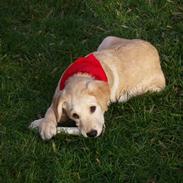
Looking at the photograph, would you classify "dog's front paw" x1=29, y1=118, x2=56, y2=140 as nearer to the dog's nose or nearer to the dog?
the dog

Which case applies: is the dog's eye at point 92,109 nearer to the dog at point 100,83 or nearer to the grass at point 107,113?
the dog at point 100,83

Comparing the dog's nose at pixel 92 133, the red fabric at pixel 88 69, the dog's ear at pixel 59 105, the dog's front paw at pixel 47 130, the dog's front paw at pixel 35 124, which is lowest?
the dog's front paw at pixel 35 124

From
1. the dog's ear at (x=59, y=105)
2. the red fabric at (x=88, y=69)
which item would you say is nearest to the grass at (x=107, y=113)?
the dog's ear at (x=59, y=105)

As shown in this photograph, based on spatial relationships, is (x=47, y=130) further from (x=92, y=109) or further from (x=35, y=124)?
(x=92, y=109)

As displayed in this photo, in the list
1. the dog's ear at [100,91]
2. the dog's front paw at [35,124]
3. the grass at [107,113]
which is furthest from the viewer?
the dog's front paw at [35,124]

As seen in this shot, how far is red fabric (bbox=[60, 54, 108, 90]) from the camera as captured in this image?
16.4ft

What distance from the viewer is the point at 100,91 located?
15.6ft

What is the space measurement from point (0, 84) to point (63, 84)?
37.9 inches

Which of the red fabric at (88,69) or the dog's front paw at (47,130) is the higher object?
the red fabric at (88,69)

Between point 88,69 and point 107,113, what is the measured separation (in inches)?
17.9

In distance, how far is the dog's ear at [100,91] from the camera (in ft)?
15.4

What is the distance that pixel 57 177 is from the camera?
4406mm

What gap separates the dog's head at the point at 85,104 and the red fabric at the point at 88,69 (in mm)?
189

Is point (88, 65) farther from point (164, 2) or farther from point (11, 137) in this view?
point (164, 2)
